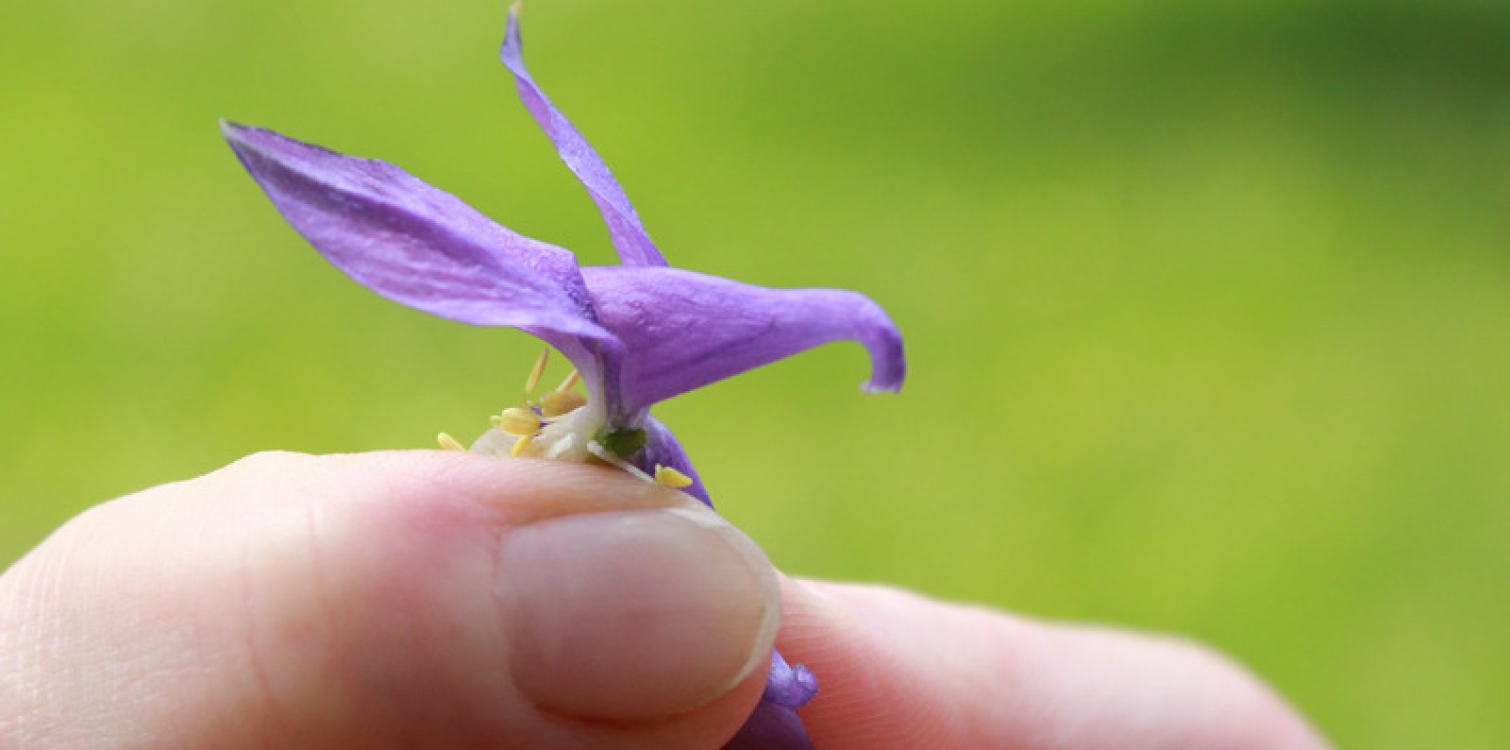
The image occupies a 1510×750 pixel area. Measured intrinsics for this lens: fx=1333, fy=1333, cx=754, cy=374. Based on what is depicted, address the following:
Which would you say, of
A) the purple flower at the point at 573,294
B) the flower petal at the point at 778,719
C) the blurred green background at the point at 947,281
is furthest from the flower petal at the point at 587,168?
the blurred green background at the point at 947,281

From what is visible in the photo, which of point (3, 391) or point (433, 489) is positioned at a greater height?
point (433, 489)

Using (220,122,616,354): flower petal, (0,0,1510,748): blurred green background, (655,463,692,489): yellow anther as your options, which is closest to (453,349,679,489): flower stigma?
(655,463,692,489): yellow anther

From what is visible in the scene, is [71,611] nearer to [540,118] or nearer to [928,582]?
[540,118]

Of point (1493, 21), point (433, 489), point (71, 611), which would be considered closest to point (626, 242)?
point (433, 489)

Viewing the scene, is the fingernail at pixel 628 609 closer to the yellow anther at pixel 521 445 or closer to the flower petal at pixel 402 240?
the yellow anther at pixel 521 445

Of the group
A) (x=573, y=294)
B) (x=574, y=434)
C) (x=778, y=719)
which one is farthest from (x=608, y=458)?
(x=778, y=719)

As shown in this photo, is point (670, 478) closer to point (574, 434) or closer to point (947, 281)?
point (574, 434)
